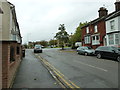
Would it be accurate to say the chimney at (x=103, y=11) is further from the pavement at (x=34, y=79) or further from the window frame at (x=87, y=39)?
the pavement at (x=34, y=79)

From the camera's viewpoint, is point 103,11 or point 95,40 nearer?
point 95,40

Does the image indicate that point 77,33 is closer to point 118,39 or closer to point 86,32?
point 86,32

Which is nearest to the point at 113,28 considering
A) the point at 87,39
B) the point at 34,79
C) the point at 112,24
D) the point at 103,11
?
the point at 112,24

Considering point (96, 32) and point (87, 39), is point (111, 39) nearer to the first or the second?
point (96, 32)

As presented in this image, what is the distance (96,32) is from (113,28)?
5125 millimetres

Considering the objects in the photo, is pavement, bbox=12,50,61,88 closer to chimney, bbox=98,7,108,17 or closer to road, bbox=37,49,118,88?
road, bbox=37,49,118,88

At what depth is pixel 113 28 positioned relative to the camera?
1959cm

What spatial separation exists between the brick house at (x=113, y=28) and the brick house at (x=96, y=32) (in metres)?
1.60

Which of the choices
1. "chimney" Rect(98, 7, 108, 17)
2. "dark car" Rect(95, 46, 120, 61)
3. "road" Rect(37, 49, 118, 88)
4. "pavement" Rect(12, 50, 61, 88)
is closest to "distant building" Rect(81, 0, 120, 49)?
"chimney" Rect(98, 7, 108, 17)

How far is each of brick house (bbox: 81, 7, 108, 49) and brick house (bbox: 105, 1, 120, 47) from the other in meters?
1.60

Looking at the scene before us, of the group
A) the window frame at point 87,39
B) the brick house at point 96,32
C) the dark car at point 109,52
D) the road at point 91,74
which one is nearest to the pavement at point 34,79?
the road at point 91,74

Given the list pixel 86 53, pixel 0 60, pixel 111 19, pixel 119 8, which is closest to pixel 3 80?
pixel 0 60

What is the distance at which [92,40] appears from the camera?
25.8m

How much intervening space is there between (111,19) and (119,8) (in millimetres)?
3224
